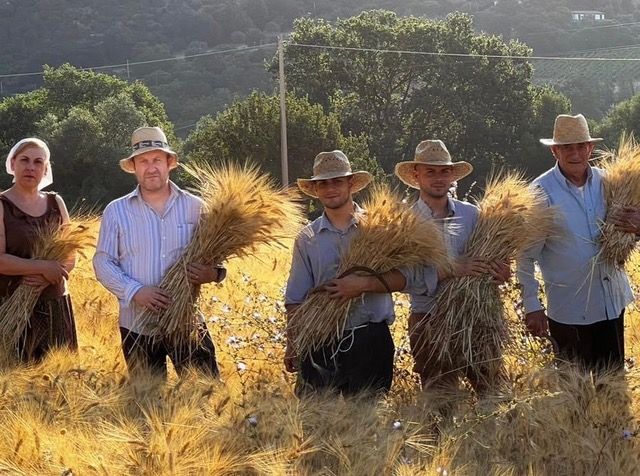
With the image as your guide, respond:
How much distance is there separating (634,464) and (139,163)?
Result: 272 centimetres

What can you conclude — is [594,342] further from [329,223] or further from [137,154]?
[137,154]

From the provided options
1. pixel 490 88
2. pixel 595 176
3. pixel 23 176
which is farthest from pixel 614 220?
pixel 490 88

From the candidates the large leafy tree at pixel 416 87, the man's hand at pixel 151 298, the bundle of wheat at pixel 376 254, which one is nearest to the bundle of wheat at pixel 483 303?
the bundle of wheat at pixel 376 254

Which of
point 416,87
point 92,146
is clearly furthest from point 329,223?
point 416,87

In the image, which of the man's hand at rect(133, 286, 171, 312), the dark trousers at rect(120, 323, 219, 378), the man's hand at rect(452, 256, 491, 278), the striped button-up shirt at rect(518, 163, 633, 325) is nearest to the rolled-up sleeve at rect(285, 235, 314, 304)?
the dark trousers at rect(120, 323, 219, 378)

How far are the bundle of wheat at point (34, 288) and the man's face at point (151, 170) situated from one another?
706 mm

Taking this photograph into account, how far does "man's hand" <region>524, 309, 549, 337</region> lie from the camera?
15.3 feet

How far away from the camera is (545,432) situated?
361cm

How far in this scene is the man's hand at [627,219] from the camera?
178 inches

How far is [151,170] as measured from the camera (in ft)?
14.5

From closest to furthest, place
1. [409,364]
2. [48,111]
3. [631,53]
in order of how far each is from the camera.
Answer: [409,364] → [48,111] → [631,53]

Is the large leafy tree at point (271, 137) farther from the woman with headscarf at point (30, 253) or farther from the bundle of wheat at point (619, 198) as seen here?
the bundle of wheat at point (619, 198)

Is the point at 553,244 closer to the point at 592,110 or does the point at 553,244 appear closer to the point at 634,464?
the point at 634,464

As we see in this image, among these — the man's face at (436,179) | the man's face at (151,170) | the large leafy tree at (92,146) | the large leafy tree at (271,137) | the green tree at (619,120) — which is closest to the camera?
the man's face at (151,170)
